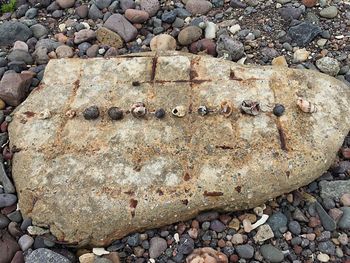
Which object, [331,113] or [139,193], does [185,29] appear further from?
[139,193]

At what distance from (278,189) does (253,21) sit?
88.5 inches

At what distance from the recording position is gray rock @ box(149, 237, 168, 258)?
336 centimetres

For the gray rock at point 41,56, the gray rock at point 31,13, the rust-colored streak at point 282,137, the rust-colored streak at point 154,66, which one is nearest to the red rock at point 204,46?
the rust-colored streak at point 154,66

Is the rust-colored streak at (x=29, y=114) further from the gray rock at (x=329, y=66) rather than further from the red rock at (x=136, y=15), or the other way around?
the gray rock at (x=329, y=66)

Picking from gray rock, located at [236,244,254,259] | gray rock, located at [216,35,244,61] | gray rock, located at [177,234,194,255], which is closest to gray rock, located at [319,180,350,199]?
gray rock, located at [236,244,254,259]

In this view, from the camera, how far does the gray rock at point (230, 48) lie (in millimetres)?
4598

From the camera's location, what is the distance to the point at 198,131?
3.71 meters

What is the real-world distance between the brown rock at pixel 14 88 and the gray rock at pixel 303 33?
8.72ft

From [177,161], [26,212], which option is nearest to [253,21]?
[177,161]

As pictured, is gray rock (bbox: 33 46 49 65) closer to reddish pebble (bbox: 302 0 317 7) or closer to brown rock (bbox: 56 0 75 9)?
brown rock (bbox: 56 0 75 9)

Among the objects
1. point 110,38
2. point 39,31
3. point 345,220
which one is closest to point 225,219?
point 345,220

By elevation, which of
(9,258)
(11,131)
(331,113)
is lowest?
(9,258)

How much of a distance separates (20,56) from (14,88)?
23.6 inches

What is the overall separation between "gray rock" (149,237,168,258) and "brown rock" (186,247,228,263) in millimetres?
206
